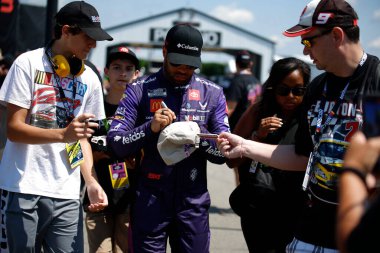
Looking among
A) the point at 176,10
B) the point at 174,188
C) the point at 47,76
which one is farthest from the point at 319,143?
the point at 176,10

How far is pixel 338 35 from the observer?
3084mm

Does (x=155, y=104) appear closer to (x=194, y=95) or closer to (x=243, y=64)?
(x=194, y=95)

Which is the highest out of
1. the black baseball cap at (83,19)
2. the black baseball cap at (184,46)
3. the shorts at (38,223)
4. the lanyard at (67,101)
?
the black baseball cap at (83,19)

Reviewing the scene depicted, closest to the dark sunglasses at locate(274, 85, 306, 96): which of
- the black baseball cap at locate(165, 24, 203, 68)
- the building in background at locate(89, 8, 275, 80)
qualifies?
the black baseball cap at locate(165, 24, 203, 68)

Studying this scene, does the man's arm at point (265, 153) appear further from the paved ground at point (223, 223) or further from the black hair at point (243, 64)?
the black hair at point (243, 64)

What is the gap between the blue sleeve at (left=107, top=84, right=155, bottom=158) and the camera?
3609mm

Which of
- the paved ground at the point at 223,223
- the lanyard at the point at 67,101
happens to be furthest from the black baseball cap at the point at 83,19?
the paved ground at the point at 223,223

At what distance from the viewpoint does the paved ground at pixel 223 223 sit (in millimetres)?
6965

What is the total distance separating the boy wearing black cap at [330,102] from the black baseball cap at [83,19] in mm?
1288

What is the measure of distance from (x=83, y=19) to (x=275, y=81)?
5.08 feet

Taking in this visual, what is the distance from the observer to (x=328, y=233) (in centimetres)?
314

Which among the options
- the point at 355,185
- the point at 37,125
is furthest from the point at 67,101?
the point at 355,185

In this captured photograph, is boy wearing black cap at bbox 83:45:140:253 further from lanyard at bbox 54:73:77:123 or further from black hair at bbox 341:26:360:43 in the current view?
black hair at bbox 341:26:360:43

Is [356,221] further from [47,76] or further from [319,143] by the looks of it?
[47,76]
